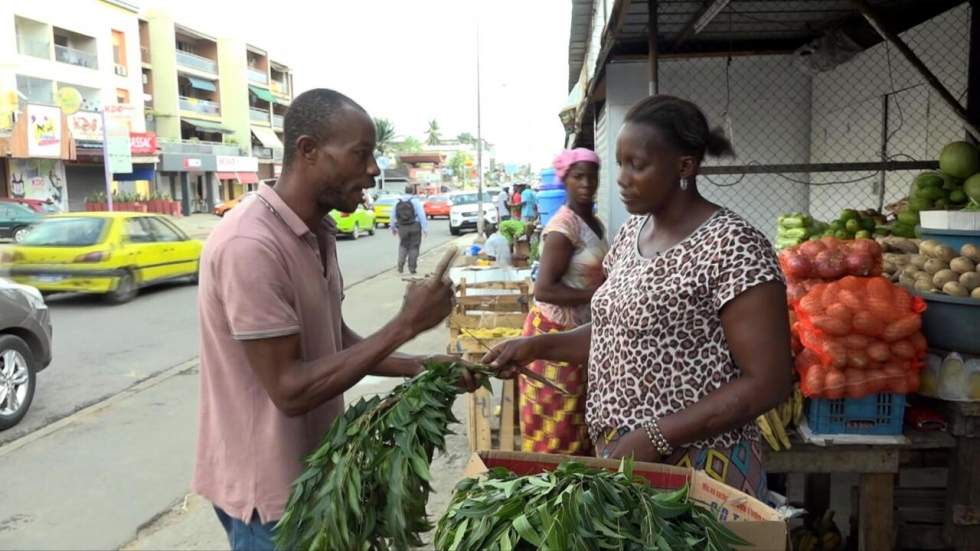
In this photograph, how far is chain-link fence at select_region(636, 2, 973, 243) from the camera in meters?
6.84

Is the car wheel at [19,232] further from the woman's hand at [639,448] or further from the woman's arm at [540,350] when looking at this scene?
the woman's hand at [639,448]

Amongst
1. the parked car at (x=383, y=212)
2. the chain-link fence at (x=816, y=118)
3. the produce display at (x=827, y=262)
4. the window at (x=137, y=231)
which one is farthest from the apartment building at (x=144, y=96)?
the produce display at (x=827, y=262)

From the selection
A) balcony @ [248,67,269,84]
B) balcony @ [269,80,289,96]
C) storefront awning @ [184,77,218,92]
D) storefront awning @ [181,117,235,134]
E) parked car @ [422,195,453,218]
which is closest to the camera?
parked car @ [422,195,453,218]

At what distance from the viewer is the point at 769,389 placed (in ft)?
6.12

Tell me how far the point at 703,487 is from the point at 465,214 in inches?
1051

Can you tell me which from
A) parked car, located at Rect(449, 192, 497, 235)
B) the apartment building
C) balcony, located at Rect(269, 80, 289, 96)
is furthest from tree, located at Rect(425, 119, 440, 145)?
parked car, located at Rect(449, 192, 497, 235)

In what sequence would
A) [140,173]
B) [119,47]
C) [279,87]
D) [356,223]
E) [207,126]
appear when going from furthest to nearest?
[279,87]
[207,126]
[119,47]
[140,173]
[356,223]

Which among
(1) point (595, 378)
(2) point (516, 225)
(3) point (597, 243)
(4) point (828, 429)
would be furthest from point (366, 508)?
(2) point (516, 225)

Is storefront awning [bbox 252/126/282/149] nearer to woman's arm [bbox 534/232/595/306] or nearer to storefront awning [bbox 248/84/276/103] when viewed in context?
storefront awning [bbox 248/84/276/103]

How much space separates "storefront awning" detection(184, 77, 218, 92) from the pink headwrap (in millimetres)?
48811

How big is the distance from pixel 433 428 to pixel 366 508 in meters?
0.23

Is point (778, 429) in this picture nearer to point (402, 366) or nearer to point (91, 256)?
point (402, 366)

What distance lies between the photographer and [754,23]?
7.06 m

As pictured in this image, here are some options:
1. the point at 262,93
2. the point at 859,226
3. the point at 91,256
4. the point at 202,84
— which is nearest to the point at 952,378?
the point at 859,226
